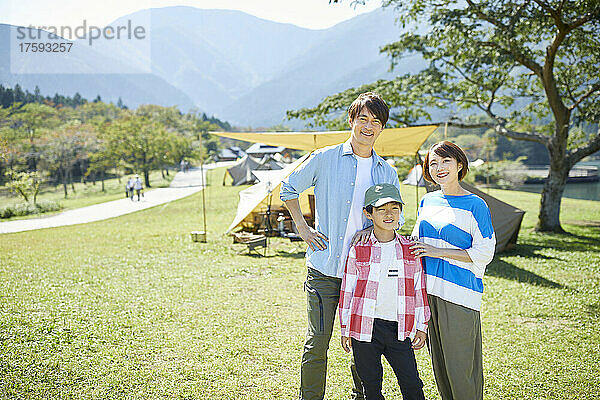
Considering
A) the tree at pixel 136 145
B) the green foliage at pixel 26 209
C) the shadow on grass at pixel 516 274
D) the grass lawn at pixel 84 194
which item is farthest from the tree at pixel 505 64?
the tree at pixel 136 145

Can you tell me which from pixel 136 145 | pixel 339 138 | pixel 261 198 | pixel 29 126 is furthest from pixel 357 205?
pixel 136 145

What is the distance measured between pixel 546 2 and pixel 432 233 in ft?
27.7

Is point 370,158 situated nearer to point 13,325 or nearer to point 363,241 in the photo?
point 363,241

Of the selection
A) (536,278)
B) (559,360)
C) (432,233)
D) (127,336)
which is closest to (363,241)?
(432,233)

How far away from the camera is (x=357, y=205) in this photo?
2.35 meters

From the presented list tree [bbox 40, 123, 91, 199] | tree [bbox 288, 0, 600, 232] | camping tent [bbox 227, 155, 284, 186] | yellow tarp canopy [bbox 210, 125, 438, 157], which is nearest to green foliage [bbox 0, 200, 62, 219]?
tree [bbox 40, 123, 91, 199]

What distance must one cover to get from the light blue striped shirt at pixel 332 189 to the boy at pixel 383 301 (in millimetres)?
112

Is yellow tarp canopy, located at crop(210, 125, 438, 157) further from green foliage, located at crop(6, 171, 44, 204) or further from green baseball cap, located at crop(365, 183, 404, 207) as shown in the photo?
green foliage, located at crop(6, 171, 44, 204)

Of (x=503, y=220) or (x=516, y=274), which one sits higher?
(x=503, y=220)

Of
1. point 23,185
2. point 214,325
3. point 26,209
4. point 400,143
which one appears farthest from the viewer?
point 23,185

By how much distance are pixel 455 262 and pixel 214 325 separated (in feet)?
9.64

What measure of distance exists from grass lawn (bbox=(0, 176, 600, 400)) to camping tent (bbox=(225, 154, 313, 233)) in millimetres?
1108

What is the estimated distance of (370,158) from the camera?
7.91 feet

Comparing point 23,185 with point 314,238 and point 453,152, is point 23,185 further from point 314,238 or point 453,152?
point 453,152
